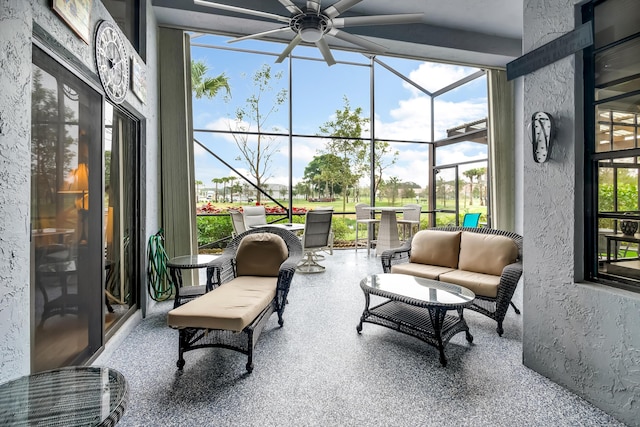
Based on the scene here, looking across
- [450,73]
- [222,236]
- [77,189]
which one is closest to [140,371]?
[77,189]

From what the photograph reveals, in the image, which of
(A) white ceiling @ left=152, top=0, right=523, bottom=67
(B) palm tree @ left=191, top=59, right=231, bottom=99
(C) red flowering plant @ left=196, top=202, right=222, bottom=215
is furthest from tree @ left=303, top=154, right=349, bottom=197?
(A) white ceiling @ left=152, top=0, right=523, bottom=67

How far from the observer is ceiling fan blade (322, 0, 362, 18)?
2645mm

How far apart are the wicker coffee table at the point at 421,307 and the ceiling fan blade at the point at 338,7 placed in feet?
7.79

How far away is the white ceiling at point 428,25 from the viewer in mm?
3719

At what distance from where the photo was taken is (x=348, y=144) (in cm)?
747

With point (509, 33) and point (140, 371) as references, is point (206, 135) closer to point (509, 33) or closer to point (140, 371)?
point (140, 371)

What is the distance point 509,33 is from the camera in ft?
15.8

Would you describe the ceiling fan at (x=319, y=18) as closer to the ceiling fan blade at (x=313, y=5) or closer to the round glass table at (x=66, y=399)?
the ceiling fan blade at (x=313, y=5)

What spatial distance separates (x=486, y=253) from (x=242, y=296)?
2.38m

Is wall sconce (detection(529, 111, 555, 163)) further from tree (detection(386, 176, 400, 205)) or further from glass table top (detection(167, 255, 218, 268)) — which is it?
tree (detection(386, 176, 400, 205))

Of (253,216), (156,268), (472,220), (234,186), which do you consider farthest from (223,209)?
(472,220)

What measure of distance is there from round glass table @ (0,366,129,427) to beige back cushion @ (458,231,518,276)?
3080 millimetres

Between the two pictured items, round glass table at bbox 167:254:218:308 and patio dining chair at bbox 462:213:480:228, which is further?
patio dining chair at bbox 462:213:480:228

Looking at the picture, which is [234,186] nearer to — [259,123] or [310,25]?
[259,123]
